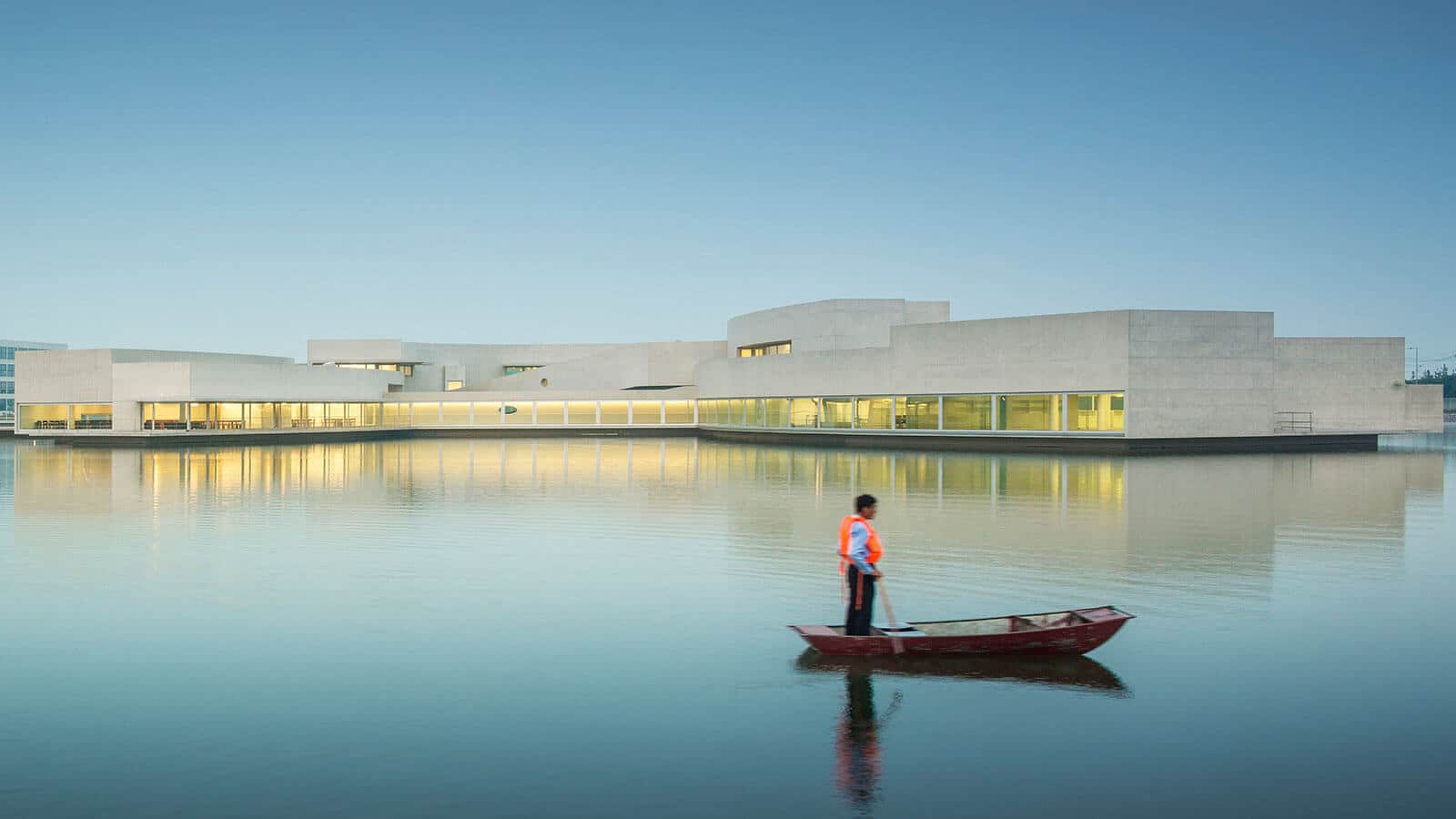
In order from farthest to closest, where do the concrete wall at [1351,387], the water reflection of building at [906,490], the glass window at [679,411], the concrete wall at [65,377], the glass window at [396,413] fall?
the glass window at [396,413] < the glass window at [679,411] < the concrete wall at [65,377] < the concrete wall at [1351,387] < the water reflection of building at [906,490]

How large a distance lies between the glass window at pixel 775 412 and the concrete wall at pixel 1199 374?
2142 cm

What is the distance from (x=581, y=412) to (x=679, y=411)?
714cm

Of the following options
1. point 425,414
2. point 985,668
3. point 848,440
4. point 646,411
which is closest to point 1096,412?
point 848,440

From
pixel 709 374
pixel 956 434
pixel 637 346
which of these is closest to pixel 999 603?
pixel 956 434

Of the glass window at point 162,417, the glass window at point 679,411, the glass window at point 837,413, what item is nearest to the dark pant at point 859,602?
the glass window at point 837,413

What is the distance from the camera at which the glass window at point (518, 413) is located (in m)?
73.9

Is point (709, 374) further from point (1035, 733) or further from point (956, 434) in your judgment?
point (1035, 733)

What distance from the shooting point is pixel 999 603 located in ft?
39.6

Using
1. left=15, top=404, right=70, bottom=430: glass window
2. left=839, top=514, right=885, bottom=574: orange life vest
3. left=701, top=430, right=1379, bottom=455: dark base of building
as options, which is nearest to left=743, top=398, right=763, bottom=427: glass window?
left=701, top=430, right=1379, bottom=455: dark base of building

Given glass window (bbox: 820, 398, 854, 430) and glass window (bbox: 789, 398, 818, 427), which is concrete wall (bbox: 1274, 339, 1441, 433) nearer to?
glass window (bbox: 820, 398, 854, 430)

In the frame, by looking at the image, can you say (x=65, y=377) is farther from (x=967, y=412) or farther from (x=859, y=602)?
(x=859, y=602)

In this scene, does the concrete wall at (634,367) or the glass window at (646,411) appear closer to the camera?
the glass window at (646,411)

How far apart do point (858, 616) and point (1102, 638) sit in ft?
7.55

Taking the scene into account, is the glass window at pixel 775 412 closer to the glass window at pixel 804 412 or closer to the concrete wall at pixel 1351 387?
the glass window at pixel 804 412
